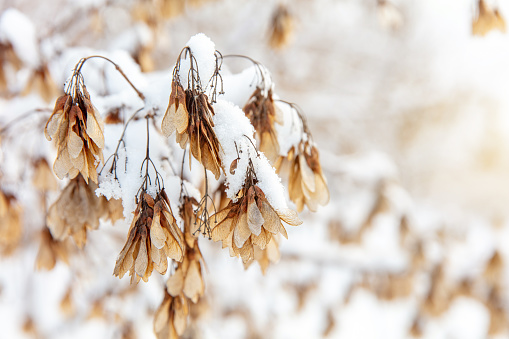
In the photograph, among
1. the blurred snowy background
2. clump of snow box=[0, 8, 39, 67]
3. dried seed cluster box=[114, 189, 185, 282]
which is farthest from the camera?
the blurred snowy background

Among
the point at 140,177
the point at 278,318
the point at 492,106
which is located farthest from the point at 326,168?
the point at 492,106

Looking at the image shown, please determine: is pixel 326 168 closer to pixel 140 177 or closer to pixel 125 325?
pixel 125 325

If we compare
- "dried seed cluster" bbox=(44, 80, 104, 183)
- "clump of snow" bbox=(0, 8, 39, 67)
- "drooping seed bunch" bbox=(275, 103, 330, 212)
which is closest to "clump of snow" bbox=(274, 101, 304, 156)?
"drooping seed bunch" bbox=(275, 103, 330, 212)

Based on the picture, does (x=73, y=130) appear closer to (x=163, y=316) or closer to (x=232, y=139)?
(x=232, y=139)

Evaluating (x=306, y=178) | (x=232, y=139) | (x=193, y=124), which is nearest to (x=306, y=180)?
(x=306, y=178)

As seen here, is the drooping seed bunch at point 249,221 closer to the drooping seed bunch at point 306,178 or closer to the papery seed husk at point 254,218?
the papery seed husk at point 254,218

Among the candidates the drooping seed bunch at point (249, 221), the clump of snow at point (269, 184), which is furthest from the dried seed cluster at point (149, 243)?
the clump of snow at point (269, 184)

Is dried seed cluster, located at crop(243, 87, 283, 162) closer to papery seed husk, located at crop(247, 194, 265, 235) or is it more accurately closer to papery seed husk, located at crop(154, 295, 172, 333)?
papery seed husk, located at crop(247, 194, 265, 235)
